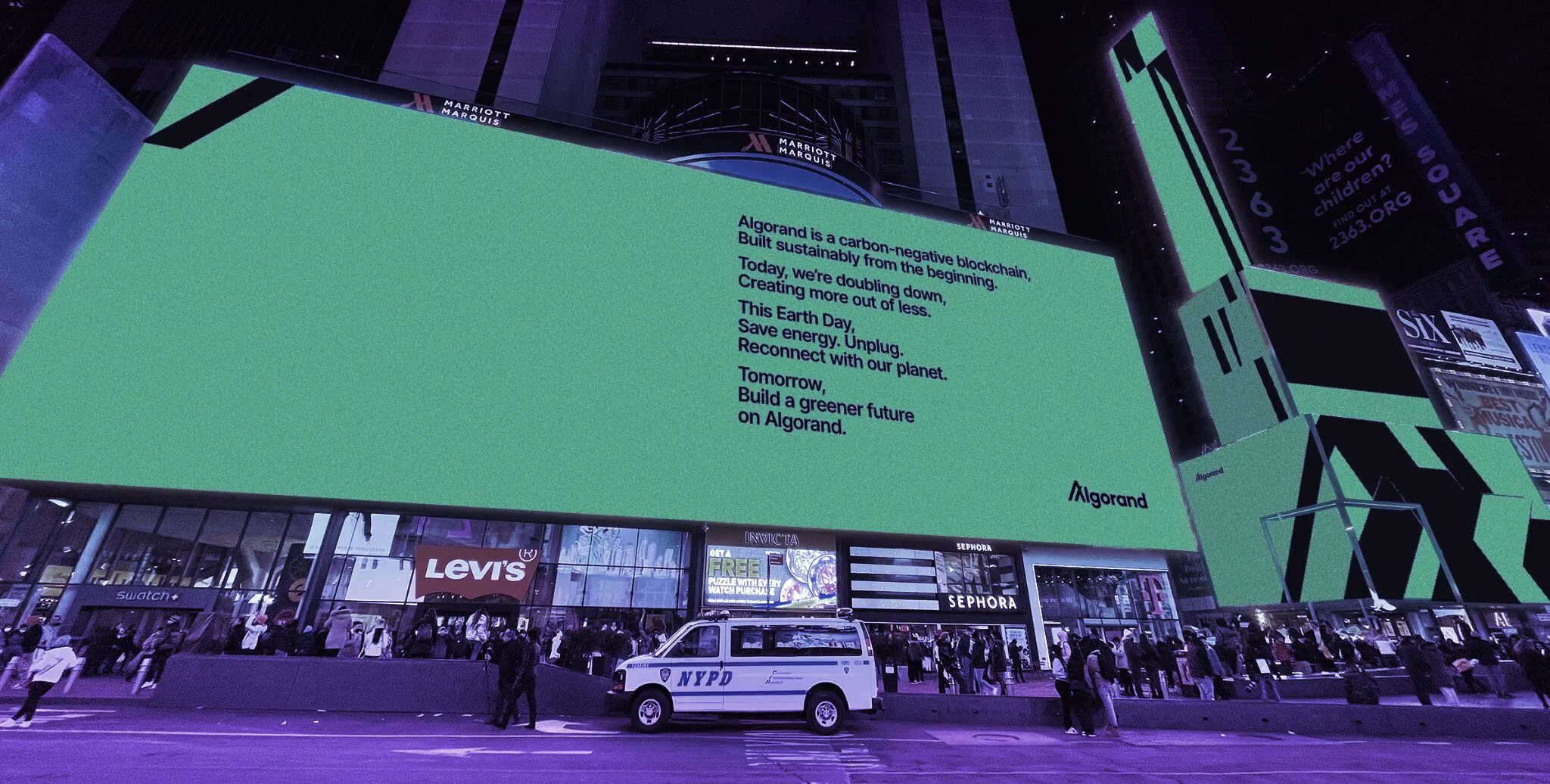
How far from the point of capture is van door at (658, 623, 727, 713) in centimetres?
995

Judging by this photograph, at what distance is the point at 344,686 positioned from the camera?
1078cm

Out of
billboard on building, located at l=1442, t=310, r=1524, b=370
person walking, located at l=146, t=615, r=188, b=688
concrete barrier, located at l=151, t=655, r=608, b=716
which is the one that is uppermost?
billboard on building, located at l=1442, t=310, r=1524, b=370

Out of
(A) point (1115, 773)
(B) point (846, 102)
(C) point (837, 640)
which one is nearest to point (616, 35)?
(B) point (846, 102)

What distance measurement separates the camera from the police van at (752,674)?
9.91m

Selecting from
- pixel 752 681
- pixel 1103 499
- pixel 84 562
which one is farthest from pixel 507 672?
pixel 84 562

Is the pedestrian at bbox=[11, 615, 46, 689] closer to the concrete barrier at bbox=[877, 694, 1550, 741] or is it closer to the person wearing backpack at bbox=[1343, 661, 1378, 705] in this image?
the concrete barrier at bbox=[877, 694, 1550, 741]

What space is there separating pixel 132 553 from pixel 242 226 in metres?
10.4

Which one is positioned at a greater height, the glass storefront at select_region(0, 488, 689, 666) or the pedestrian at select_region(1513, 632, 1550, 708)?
the glass storefront at select_region(0, 488, 689, 666)

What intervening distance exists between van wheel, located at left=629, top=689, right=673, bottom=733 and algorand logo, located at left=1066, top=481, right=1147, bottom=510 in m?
12.0

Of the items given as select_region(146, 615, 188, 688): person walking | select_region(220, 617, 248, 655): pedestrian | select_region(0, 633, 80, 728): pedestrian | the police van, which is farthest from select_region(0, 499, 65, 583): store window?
the police van

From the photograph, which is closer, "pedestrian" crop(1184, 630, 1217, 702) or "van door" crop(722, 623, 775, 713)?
"van door" crop(722, 623, 775, 713)

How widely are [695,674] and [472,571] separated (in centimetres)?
933

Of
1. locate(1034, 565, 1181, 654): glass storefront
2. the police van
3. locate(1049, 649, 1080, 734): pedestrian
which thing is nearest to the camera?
the police van

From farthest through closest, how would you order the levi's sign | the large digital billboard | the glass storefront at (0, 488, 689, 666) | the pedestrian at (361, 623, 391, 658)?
the levi's sign < the glass storefront at (0, 488, 689, 666) < the pedestrian at (361, 623, 391, 658) < the large digital billboard
